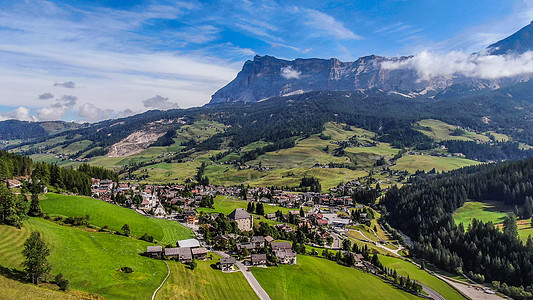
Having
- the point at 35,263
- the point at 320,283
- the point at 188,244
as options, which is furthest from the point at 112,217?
the point at 320,283

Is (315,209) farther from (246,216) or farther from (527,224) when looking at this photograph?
(527,224)

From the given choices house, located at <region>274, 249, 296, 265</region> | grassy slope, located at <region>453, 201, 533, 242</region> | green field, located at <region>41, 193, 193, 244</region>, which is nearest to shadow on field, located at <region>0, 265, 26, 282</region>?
green field, located at <region>41, 193, 193, 244</region>

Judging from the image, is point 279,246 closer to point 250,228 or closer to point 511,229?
point 250,228

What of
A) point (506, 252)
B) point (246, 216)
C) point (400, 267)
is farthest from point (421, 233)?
point (246, 216)

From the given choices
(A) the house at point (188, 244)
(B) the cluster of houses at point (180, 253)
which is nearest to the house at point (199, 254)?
(B) the cluster of houses at point (180, 253)

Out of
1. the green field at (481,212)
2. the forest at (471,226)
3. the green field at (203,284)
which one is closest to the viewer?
the green field at (203,284)

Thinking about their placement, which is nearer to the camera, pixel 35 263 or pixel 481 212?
pixel 35 263

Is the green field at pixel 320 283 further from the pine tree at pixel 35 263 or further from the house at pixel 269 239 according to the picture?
the pine tree at pixel 35 263
